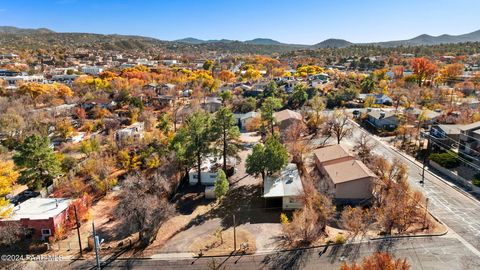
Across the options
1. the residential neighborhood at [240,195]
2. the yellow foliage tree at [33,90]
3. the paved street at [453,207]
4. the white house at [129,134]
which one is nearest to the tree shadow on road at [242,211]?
the residential neighborhood at [240,195]

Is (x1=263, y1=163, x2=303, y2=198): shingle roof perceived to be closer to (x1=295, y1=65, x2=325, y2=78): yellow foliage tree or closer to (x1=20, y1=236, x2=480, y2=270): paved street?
(x1=20, y1=236, x2=480, y2=270): paved street

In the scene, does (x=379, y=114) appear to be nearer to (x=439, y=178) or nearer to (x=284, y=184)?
(x=439, y=178)

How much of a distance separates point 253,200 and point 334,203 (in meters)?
6.96

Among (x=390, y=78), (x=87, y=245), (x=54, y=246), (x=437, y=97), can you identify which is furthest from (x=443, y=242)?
(x=390, y=78)

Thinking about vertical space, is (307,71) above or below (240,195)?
above

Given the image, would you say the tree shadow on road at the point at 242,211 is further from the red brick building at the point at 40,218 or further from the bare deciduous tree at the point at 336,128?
the bare deciduous tree at the point at 336,128

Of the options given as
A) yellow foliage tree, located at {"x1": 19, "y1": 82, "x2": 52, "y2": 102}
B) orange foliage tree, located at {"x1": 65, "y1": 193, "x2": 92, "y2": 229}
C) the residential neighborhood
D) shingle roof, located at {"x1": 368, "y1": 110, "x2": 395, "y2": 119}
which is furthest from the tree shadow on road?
yellow foliage tree, located at {"x1": 19, "y1": 82, "x2": 52, "y2": 102}

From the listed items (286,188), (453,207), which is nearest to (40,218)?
(286,188)

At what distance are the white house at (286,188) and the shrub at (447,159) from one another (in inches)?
624

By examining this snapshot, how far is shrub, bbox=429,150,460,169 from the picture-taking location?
3108 cm

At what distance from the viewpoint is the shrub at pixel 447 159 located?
31.1 m

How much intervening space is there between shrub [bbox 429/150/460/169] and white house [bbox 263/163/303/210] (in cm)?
1585

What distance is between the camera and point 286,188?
2586cm

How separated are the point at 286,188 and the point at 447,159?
18552 mm
